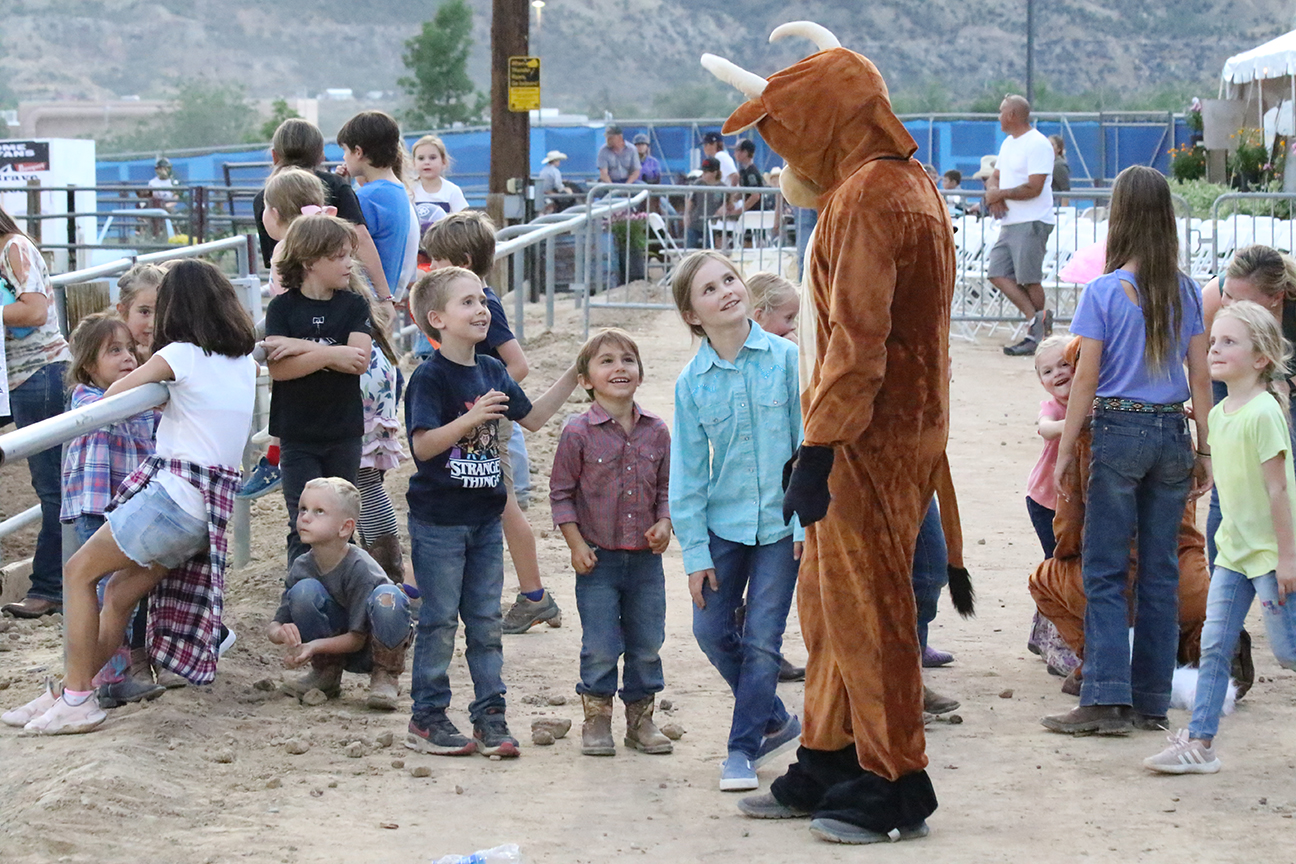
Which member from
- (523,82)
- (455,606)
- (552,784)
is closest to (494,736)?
(552,784)

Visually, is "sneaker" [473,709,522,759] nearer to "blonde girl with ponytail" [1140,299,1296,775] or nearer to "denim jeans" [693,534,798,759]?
"denim jeans" [693,534,798,759]

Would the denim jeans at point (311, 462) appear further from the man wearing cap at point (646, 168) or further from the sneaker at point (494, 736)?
the man wearing cap at point (646, 168)

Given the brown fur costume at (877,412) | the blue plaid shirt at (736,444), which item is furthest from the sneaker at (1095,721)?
the blue plaid shirt at (736,444)

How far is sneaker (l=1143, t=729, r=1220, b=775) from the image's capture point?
15.4ft

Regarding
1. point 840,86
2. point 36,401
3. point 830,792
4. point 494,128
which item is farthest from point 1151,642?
point 494,128

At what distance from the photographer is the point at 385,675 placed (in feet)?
17.4

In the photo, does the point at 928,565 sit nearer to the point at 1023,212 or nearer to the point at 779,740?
the point at 779,740

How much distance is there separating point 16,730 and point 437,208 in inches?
206

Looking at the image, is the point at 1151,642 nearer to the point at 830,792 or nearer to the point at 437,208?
the point at 830,792

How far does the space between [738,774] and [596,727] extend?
530 millimetres

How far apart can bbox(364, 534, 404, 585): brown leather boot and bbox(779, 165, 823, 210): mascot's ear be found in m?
2.46

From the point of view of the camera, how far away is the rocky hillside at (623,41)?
283 feet

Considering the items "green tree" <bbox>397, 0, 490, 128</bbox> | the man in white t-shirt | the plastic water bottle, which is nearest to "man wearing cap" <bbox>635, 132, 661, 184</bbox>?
the man in white t-shirt

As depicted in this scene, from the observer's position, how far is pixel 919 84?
8188cm
